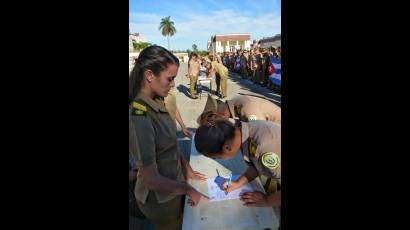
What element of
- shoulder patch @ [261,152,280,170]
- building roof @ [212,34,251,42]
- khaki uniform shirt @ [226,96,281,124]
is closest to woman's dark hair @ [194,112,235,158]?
khaki uniform shirt @ [226,96,281,124]

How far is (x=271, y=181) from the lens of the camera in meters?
1.75

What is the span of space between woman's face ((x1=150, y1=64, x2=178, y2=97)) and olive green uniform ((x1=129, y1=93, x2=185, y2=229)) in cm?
4

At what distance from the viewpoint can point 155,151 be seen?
1574mm

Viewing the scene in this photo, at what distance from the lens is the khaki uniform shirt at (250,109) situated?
1.77 metres

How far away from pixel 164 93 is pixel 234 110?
0.44 m

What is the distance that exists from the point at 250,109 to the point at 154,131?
58 cm

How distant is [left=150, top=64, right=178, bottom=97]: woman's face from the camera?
1544mm

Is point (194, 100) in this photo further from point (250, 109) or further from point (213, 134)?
point (250, 109)

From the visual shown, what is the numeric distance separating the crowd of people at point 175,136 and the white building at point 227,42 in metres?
0.08

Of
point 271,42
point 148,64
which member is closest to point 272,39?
point 271,42

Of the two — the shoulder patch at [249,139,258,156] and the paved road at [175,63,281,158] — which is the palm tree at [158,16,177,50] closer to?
the paved road at [175,63,281,158]

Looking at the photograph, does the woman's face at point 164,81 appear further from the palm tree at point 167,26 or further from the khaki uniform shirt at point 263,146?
the khaki uniform shirt at point 263,146

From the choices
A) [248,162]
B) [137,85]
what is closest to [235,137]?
[248,162]
